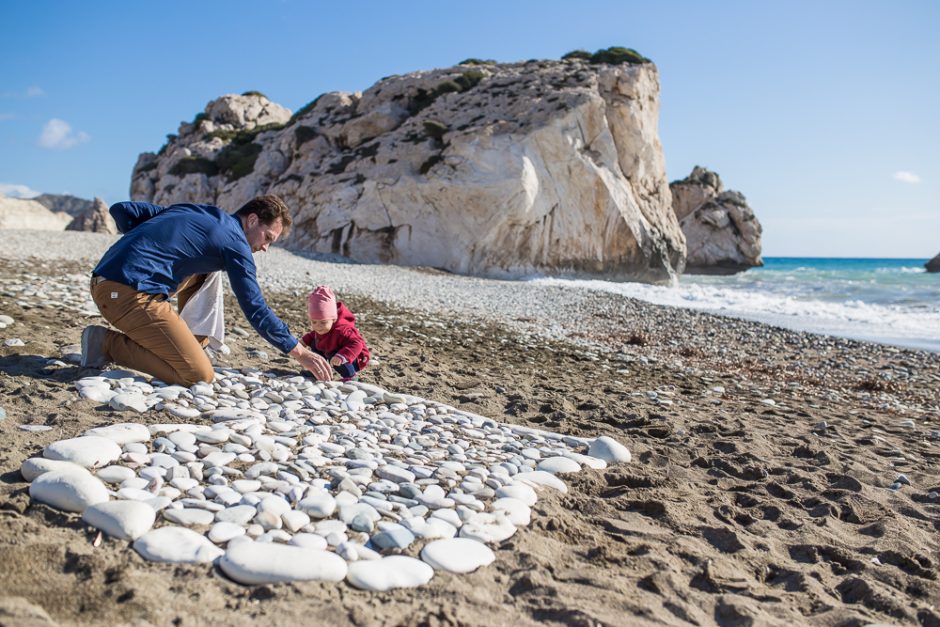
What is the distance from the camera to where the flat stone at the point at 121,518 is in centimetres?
261

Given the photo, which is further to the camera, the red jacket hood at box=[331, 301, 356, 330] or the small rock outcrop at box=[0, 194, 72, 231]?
the small rock outcrop at box=[0, 194, 72, 231]

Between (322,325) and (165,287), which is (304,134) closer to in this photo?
(322,325)

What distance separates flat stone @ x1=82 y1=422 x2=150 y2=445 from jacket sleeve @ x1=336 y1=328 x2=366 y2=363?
7.45ft

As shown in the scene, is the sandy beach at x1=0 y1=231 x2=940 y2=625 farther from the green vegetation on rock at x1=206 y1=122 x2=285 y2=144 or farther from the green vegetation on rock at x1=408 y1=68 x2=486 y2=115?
the green vegetation on rock at x1=206 y1=122 x2=285 y2=144

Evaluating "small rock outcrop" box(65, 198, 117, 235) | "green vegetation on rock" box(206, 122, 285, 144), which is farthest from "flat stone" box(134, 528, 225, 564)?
"green vegetation on rock" box(206, 122, 285, 144)

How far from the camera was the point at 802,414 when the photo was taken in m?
6.71

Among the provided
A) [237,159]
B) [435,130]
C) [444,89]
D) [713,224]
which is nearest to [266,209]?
[435,130]

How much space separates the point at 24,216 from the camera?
36.3 m

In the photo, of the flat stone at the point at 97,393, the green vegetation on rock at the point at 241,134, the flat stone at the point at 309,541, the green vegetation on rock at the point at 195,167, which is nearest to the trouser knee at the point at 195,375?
the flat stone at the point at 97,393

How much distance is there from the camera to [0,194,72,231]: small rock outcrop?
34281 millimetres

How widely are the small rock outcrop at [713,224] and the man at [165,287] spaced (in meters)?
57.7

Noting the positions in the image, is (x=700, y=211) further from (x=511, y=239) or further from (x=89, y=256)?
(x=89, y=256)

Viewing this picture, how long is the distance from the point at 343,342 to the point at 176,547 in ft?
11.5

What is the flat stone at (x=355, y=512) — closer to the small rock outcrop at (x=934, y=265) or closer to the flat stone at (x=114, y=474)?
the flat stone at (x=114, y=474)
